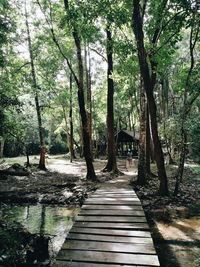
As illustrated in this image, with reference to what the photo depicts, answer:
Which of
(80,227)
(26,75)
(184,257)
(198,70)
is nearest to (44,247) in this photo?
(80,227)

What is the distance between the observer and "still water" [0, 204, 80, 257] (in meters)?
7.39

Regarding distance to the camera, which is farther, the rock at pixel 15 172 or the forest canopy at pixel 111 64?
the rock at pixel 15 172

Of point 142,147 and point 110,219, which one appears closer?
point 110,219

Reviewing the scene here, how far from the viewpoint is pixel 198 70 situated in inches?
391

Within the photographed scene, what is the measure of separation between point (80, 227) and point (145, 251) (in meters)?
1.88

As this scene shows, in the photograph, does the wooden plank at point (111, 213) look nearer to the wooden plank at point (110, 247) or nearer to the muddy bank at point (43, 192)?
the wooden plank at point (110, 247)

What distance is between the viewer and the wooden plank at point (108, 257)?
401 cm

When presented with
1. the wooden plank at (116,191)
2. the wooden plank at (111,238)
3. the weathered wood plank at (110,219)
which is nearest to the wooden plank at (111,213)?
the weathered wood plank at (110,219)

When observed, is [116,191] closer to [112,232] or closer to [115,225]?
[115,225]

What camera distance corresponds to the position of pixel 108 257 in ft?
13.8

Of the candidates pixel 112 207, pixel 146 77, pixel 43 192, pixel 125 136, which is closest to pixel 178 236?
pixel 112 207

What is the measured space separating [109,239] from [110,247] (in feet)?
1.22

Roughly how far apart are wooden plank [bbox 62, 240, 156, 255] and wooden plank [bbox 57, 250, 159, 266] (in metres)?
0.14

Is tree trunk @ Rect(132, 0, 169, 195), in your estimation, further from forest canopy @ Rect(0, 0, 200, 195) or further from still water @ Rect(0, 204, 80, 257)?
still water @ Rect(0, 204, 80, 257)
